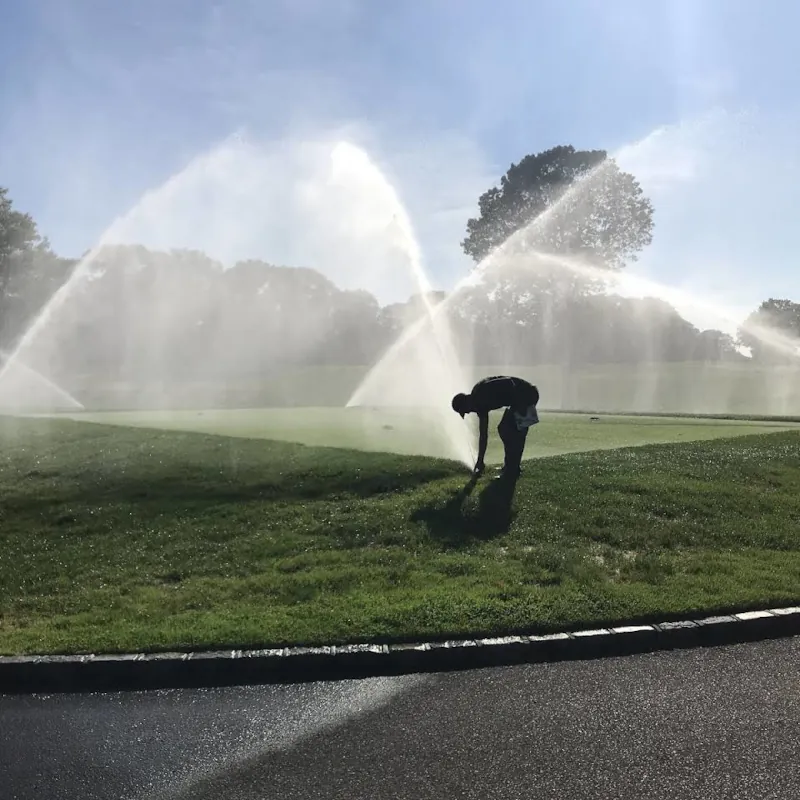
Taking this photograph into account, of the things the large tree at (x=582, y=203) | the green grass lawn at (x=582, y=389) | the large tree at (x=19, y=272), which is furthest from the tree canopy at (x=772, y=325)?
the large tree at (x=19, y=272)

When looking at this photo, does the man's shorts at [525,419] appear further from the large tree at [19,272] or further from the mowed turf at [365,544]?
the large tree at [19,272]

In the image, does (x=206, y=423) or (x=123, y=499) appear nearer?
(x=123, y=499)

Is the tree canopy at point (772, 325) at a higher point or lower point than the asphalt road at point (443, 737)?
higher

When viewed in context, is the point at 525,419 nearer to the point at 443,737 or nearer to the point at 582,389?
the point at 443,737

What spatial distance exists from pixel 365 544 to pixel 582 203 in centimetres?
4078

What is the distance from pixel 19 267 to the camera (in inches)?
1852

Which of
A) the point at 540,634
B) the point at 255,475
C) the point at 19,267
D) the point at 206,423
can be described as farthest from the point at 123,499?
the point at 19,267

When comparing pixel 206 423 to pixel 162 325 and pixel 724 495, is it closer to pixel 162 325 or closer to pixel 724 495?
pixel 724 495

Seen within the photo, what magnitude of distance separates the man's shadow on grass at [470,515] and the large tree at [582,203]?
1487 inches

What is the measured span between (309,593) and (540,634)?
2.24m

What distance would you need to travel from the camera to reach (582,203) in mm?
45031

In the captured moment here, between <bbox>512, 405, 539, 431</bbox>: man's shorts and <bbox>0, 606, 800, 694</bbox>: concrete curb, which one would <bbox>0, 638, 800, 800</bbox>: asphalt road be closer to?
<bbox>0, 606, 800, 694</bbox>: concrete curb

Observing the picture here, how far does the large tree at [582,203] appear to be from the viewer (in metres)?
44.6

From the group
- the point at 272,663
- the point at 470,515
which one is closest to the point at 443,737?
the point at 272,663
